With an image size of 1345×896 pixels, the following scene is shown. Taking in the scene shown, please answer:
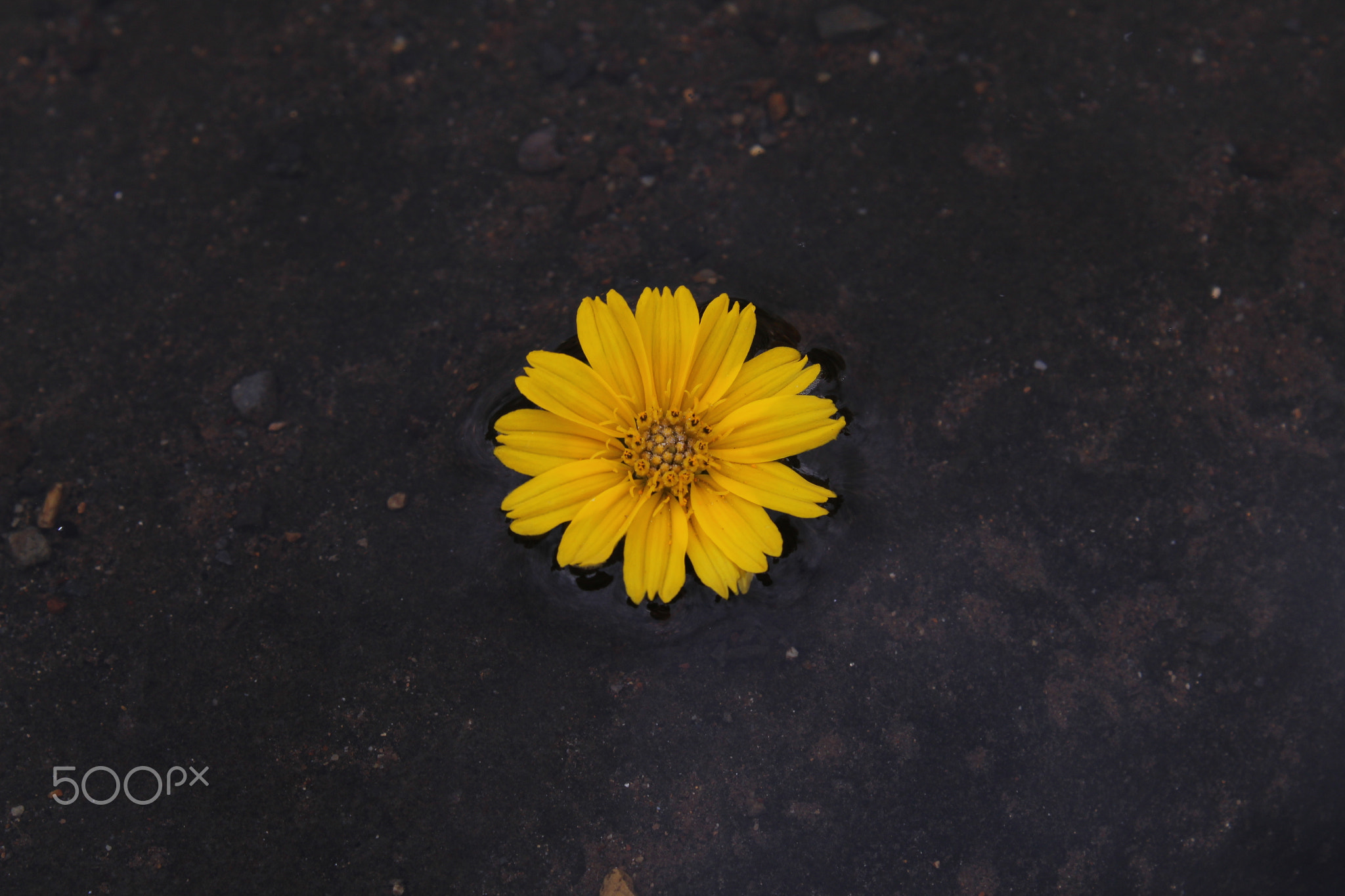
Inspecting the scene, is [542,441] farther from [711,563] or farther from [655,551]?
[711,563]

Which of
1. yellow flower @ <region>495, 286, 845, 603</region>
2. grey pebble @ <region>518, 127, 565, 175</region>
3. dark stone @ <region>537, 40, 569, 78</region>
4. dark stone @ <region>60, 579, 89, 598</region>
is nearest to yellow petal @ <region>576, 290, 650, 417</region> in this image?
yellow flower @ <region>495, 286, 845, 603</region>

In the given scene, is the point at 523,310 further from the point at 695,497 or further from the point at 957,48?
the point at 957,48

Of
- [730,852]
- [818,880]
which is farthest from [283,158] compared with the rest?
[818,880]

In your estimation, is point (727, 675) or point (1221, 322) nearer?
point (727, 675)

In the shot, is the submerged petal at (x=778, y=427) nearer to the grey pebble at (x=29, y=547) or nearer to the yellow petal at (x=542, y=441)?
the yellow petal at (x=542, y=441)

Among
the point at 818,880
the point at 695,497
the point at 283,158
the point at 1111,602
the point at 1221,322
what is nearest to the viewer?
the point at 695,497

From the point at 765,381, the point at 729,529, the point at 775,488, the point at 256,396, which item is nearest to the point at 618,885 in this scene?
the point at 729,529

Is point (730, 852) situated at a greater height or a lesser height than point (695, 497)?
lesser
